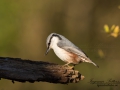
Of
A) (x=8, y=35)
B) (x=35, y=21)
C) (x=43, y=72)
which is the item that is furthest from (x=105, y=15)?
(x=43, y=72)

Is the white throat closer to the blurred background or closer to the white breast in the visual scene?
the white breast

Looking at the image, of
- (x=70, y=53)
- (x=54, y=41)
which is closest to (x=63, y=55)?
(x=70, y=53)

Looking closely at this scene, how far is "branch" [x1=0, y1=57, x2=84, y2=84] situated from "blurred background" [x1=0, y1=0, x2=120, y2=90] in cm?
393

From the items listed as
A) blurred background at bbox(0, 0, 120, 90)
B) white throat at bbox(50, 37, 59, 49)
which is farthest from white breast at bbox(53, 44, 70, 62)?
blurred background at bbox(0, 0, 120, 90)

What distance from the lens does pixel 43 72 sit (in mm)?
4008

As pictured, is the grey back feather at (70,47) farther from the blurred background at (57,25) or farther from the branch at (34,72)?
the blurred background at (57,25)

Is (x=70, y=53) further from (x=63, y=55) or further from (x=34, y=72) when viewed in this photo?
(x=34, y=72)

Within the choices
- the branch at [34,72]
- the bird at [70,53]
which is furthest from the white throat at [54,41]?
the branch at [34,72]

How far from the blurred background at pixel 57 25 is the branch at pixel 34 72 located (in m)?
3.93

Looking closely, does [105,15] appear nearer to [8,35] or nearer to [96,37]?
[96,37]

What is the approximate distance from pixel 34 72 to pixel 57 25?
4603 mm

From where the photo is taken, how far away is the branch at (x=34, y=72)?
3.88m

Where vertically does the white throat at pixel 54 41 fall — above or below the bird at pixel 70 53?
above

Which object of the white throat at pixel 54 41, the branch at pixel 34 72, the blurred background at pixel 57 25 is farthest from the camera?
the blurred background at pixel 57 25
